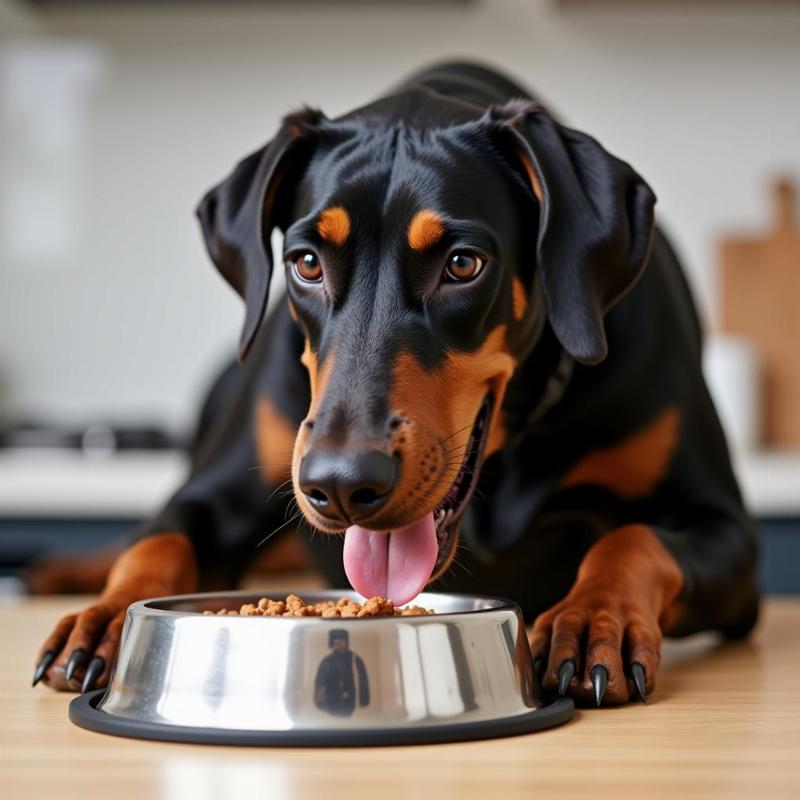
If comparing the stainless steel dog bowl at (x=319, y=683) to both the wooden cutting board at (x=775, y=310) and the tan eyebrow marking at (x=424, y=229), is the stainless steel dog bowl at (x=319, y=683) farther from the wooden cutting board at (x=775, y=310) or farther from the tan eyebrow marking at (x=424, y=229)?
the wooden cutting board at (x=775, y=310)

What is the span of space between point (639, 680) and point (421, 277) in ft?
1.38

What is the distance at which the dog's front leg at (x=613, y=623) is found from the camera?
1.07m

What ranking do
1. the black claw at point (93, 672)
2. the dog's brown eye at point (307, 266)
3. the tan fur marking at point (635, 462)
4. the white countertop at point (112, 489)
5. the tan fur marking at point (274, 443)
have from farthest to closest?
the white countertop at point (112, 489)
the tan fur marking at point (274, 443)
the tan fur marking at point (635, 462)
the dog's brown eye at point (307, 266)
the black claw at point (93, 672)

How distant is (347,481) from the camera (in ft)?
3.43

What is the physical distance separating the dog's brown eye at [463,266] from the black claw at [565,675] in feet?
1.32

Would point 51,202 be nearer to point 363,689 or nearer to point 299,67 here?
point 299,67

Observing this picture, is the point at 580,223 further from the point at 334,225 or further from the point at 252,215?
the point at 252,215

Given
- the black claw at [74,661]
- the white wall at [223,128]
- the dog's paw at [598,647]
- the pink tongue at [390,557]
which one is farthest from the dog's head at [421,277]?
the white wall at [223,128]

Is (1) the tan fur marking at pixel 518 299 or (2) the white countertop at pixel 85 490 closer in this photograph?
(1) the tan fur marking at pixel 518 299

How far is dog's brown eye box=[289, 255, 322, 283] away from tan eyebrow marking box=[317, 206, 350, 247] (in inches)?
1.7

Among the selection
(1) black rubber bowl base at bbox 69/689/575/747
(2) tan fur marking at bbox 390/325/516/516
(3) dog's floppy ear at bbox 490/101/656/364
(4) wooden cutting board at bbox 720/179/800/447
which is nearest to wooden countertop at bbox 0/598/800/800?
(1) black rubber bowl base at bbox 69/689/575/747

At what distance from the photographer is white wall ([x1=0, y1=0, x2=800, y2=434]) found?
3.67m

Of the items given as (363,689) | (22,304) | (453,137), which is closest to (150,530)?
(453,137)

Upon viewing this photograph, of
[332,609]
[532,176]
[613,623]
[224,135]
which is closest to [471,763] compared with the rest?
[332,609]
